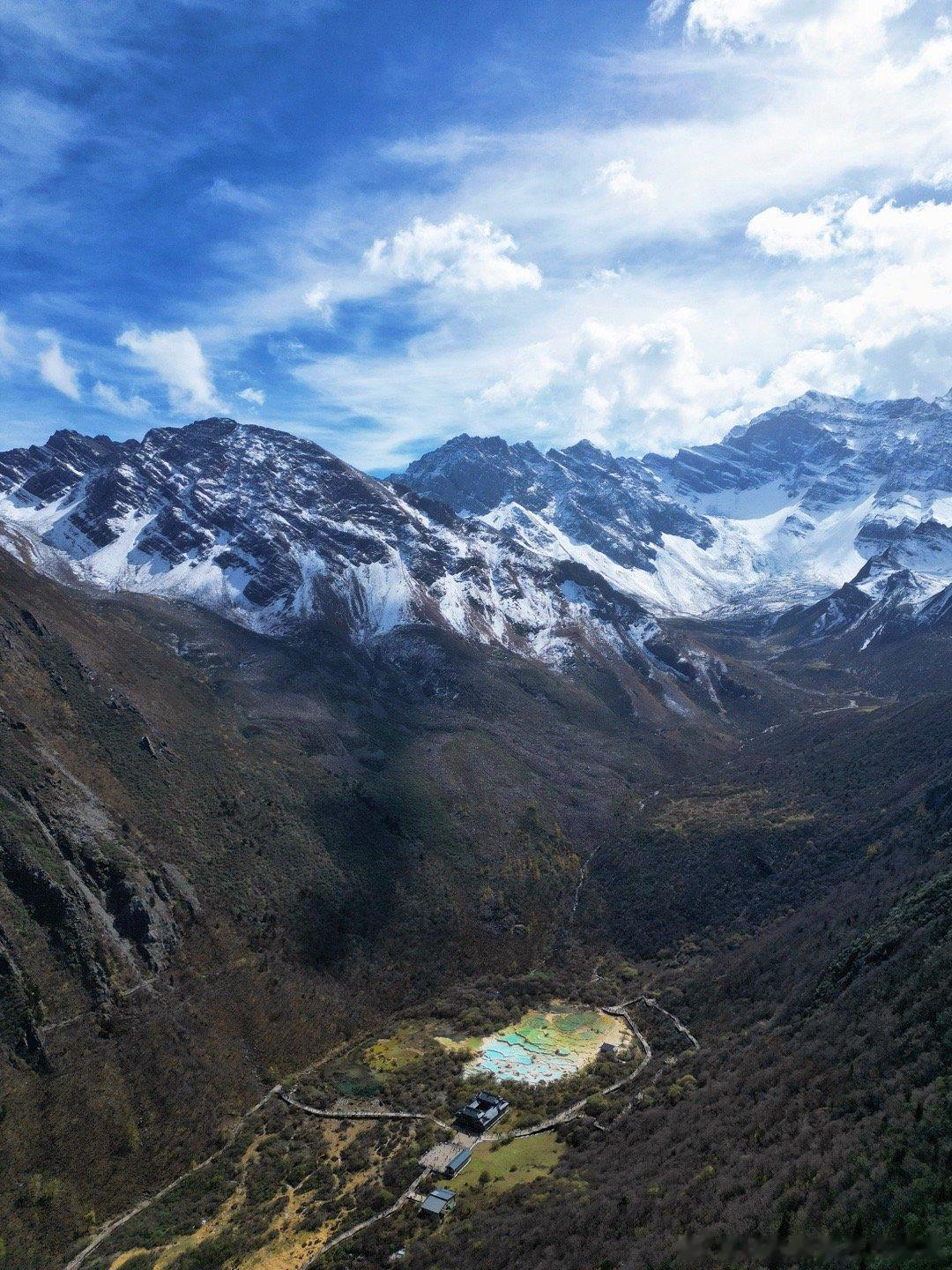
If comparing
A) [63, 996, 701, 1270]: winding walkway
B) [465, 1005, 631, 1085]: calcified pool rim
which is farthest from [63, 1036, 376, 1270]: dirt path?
[465, 1005, 631, 1085]: calcified pool rim

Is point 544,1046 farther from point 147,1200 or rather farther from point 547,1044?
point 147,1200

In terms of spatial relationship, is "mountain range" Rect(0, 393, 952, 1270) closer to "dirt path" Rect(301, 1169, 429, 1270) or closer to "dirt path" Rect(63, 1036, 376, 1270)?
"dirt path" Rect(63, 1036, 376, 1270)

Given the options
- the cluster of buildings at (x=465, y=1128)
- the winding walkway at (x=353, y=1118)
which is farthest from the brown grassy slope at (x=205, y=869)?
the cluster of buildings at (x=465, y=1128)

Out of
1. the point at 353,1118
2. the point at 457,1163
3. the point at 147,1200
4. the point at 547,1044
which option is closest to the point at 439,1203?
the point at 457,1163

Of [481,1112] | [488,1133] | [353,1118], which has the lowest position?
[488,1133]

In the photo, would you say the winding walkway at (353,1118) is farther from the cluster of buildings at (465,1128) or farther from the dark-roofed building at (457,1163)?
the dark-roofed building at (457,1163)

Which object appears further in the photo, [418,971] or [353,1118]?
[418,971]
